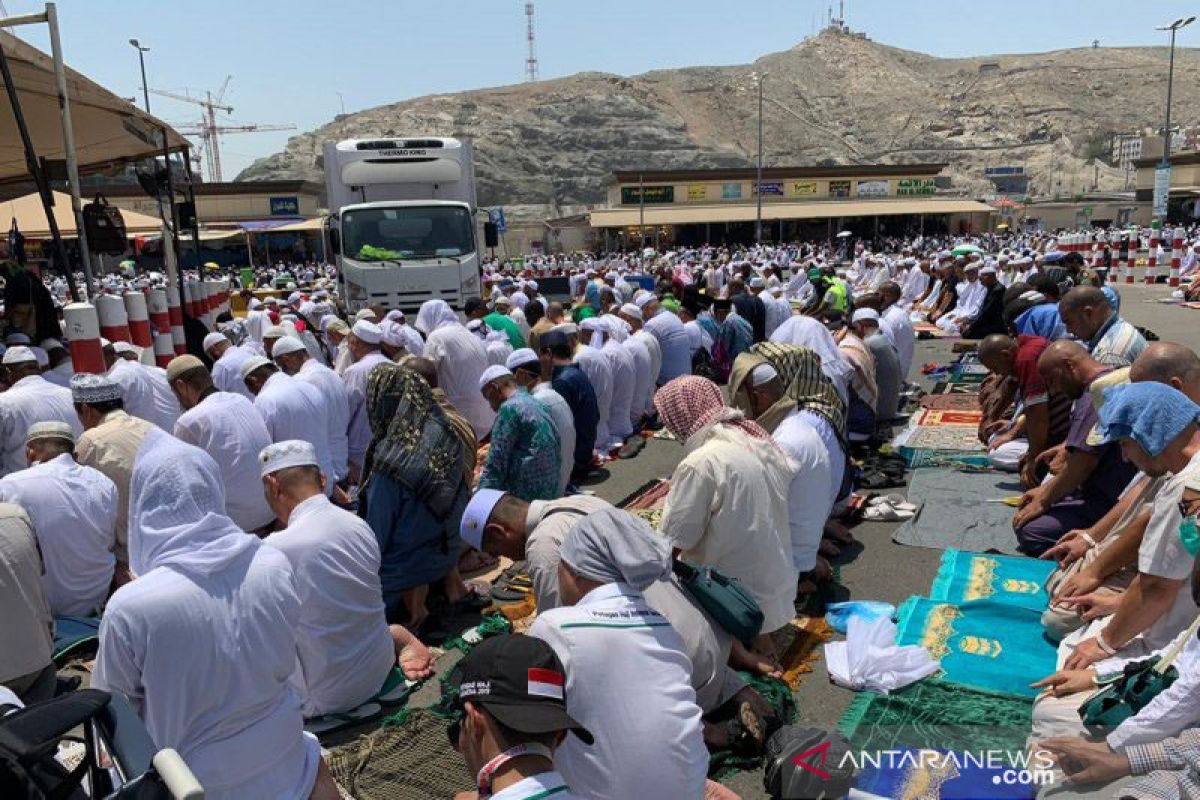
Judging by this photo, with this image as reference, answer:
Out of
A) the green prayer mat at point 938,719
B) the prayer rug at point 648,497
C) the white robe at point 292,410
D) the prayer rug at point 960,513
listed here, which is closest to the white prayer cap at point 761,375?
the green prayer mat at point 938,719

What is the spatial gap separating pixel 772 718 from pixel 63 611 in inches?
155

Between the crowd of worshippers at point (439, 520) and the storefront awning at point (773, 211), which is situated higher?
the storefront awning at point (773, 211)

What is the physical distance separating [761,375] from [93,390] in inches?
158

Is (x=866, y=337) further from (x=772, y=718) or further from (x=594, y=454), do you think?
(x=772, y=718)

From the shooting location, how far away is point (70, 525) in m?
4.57

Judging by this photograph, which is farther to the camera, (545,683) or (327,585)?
(327,585)

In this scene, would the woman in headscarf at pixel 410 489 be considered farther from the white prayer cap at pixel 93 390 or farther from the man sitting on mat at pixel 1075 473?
the man sitting on mat at pixel 1075 473

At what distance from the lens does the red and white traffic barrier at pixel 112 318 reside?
775 cm

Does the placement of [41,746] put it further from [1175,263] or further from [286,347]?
[1175,263]

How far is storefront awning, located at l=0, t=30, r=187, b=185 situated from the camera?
7480 millimetres

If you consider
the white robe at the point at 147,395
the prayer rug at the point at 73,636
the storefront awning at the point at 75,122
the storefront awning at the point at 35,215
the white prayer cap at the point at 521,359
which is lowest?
the prayer rug at the point at 73,636

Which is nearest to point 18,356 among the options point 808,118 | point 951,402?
point 951,402

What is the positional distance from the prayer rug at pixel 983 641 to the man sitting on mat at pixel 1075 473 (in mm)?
959

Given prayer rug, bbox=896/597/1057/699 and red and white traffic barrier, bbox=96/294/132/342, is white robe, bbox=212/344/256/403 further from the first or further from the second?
prayer rug, bbox=896/597/1057/699
